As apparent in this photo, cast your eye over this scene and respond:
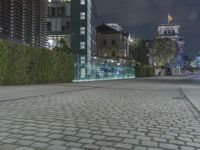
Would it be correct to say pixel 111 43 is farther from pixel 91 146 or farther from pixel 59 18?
pixel 91 146

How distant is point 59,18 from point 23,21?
144 feet

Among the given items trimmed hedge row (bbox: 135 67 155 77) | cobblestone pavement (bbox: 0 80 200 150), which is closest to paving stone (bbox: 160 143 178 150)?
cobblestone pavement (bbox: 0 80 200 150)

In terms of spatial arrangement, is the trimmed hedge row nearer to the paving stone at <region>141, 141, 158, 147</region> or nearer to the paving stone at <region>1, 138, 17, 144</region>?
the paving stone at <region>141, 141, 158, 147</region>

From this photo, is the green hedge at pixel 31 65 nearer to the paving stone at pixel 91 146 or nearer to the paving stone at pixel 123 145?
the paving stone at pixel 91 146

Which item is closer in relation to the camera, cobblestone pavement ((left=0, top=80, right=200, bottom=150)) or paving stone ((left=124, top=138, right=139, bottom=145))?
cobblestone pavement ((left=0, top=80, right=200, bottom=150))

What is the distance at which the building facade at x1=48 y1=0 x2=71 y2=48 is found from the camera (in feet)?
222

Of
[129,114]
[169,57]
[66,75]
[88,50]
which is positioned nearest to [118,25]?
[169,57]

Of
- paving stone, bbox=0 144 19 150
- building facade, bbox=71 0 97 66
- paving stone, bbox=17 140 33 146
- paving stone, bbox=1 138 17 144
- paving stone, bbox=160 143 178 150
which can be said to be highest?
building facade, bbox=71 0 97 66

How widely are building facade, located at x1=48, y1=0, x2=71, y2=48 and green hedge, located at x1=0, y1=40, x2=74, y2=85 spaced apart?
36.2m

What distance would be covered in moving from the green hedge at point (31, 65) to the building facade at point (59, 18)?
36194 millimetres

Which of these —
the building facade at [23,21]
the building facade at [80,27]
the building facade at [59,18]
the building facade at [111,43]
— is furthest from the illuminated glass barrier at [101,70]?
the building facade at [111,43]

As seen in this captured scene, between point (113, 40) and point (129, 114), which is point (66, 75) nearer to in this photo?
point (129, 114)

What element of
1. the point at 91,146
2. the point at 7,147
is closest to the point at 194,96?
the point at 91,146

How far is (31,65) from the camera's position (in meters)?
25.2
